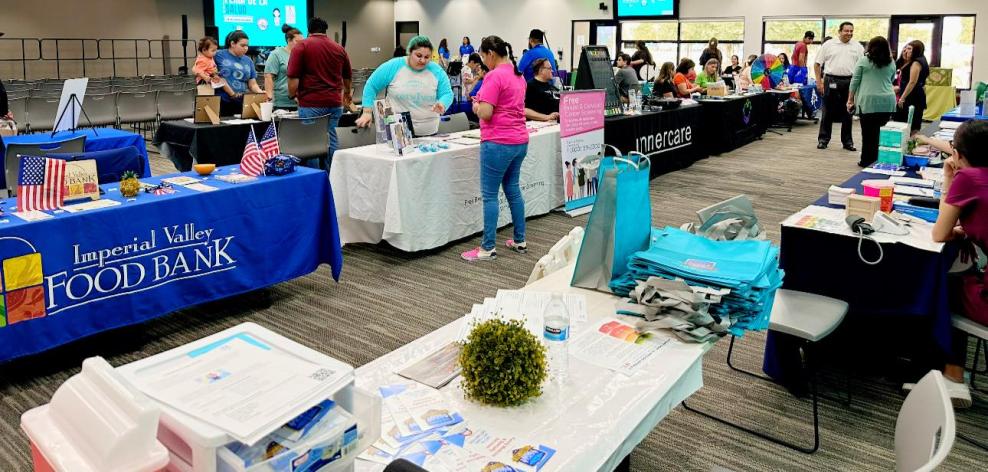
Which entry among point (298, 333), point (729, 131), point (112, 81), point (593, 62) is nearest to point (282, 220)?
point (298, 333)

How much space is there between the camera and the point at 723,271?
2.13 metres

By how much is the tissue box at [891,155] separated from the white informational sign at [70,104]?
521cm

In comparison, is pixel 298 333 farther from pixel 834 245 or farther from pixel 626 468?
pixel 834 245

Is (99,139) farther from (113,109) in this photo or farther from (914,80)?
(914,80)

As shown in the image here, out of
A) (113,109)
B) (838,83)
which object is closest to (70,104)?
(113,109)

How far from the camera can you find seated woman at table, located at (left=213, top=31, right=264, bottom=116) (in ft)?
22.9

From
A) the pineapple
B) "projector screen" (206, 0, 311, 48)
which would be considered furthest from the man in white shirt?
"projector screen" (206, 0, 311, 48)

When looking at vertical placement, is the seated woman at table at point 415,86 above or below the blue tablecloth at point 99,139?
above

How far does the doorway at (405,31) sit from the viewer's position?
71.6 feet

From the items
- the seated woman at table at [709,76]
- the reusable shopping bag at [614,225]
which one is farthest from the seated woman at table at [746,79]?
the reusable shopping bag at [614,225]

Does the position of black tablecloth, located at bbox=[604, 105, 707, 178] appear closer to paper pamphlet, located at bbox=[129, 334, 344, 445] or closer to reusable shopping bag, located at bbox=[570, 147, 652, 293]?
reusable shopping bag, located at bbox=[570, 147, 652, 293]

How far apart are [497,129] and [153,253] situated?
6.94 ft

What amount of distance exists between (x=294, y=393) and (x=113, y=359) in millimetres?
2750

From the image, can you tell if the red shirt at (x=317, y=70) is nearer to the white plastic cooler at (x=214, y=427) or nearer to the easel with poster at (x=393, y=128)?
the easel with poster at (x=393, y=128)
